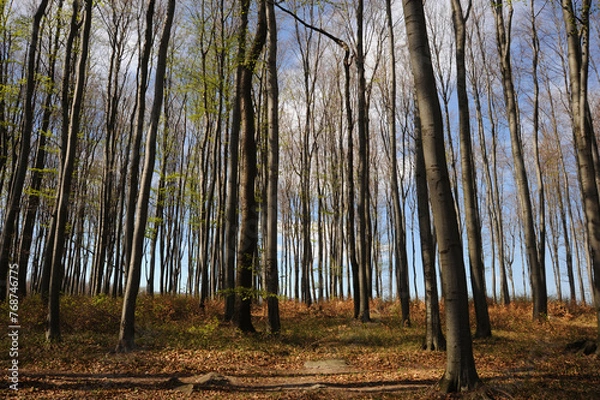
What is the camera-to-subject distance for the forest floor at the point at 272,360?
5.58 metres

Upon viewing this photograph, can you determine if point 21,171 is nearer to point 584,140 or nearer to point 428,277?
point 428,277

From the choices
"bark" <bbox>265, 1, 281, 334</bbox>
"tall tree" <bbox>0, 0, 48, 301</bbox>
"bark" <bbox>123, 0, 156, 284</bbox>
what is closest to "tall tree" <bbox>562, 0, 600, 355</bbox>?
"bark" <bbox>265, 1, 281, 334</bbox>

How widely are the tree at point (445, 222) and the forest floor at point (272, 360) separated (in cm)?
29

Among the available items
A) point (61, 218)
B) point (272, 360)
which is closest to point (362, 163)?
point (272, 360)

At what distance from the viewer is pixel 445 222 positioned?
16.1 ft

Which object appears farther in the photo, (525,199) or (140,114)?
(525,199)

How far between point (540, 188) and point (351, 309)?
34.2 feet

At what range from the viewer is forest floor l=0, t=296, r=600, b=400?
558 cm

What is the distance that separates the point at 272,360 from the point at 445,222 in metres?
5.14

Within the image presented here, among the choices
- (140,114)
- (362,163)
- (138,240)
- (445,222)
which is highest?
(140,114)

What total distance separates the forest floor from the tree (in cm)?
29

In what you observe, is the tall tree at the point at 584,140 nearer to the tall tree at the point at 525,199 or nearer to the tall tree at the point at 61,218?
the tall tree at the point at 525,199

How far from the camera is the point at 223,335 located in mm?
10102

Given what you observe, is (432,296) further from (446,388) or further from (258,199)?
(258,199)
